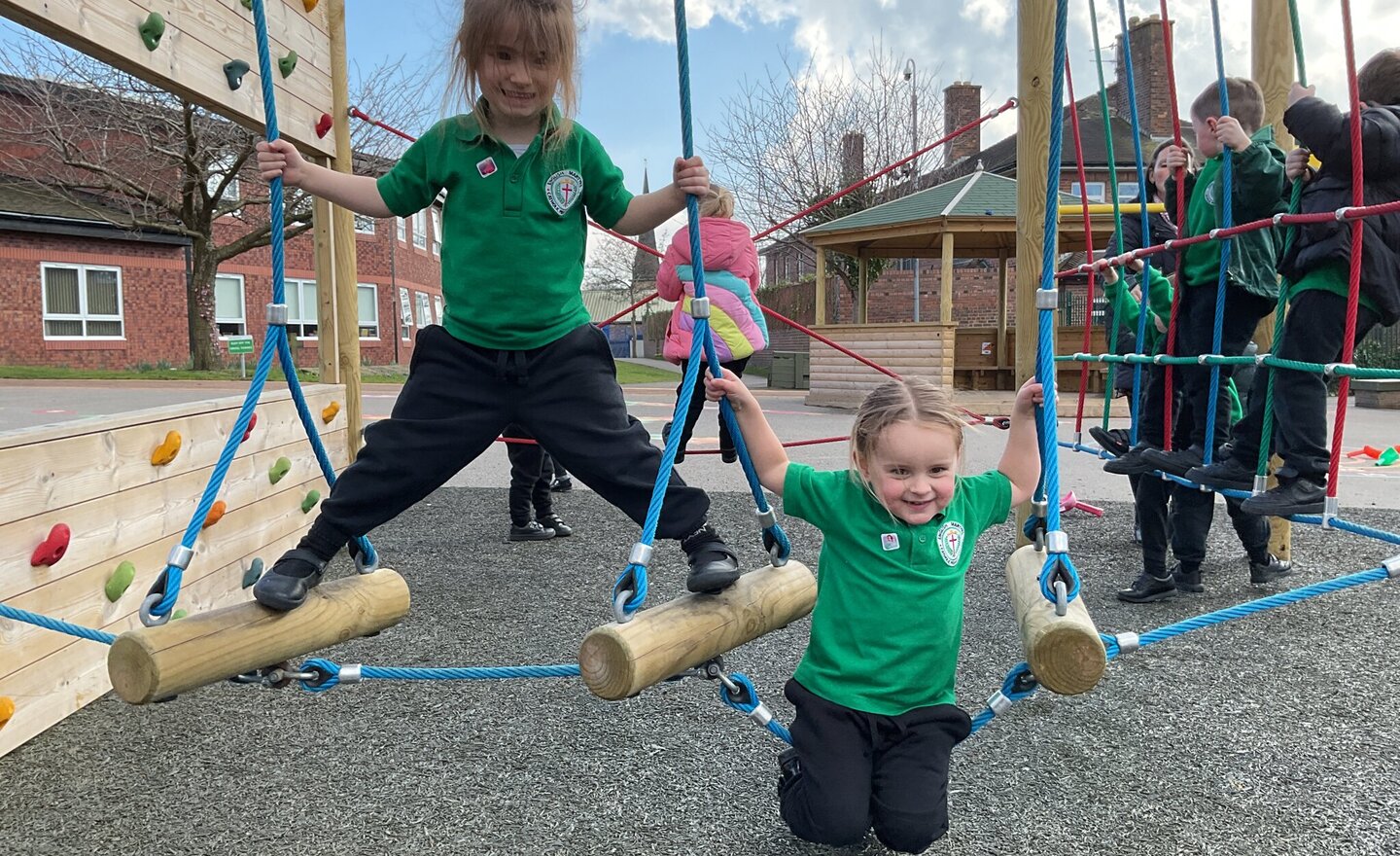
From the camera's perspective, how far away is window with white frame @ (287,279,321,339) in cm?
2262

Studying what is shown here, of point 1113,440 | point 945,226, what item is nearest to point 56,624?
point 1113,440

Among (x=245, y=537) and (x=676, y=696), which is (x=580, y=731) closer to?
(x=676, y=696)

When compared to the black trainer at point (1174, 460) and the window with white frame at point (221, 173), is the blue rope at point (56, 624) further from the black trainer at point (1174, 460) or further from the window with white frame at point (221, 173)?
the window with white frame at point (221, 173)

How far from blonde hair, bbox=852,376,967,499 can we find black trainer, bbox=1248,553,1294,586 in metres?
2.74

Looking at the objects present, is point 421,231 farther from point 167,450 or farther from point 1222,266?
point 1222,266

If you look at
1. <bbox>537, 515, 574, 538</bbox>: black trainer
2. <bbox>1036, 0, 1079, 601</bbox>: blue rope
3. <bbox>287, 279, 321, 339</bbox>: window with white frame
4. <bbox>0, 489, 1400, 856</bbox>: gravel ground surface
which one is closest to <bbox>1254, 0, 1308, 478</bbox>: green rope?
<bbox>0, 489, 1400, 856</bbox>: gravel ground surface

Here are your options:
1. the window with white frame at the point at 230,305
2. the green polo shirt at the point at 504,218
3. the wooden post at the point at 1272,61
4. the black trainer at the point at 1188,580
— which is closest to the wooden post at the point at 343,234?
the green polo shirt at the point at 504,218

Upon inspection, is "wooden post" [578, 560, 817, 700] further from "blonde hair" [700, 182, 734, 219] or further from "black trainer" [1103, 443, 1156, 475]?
"blonde hair" [700, 182, 734, 219]

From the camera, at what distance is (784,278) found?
129 ft

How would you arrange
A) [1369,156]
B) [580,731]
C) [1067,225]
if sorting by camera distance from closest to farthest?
[580,731] < [1369,156] < [1067,225]

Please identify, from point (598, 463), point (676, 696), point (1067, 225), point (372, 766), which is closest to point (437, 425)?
point (598, 463)

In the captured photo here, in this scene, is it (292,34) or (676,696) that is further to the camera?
(292,34)

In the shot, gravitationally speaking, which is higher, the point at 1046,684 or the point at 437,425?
the point at 437,425

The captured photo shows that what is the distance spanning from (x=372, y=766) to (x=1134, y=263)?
3406 millimetres
